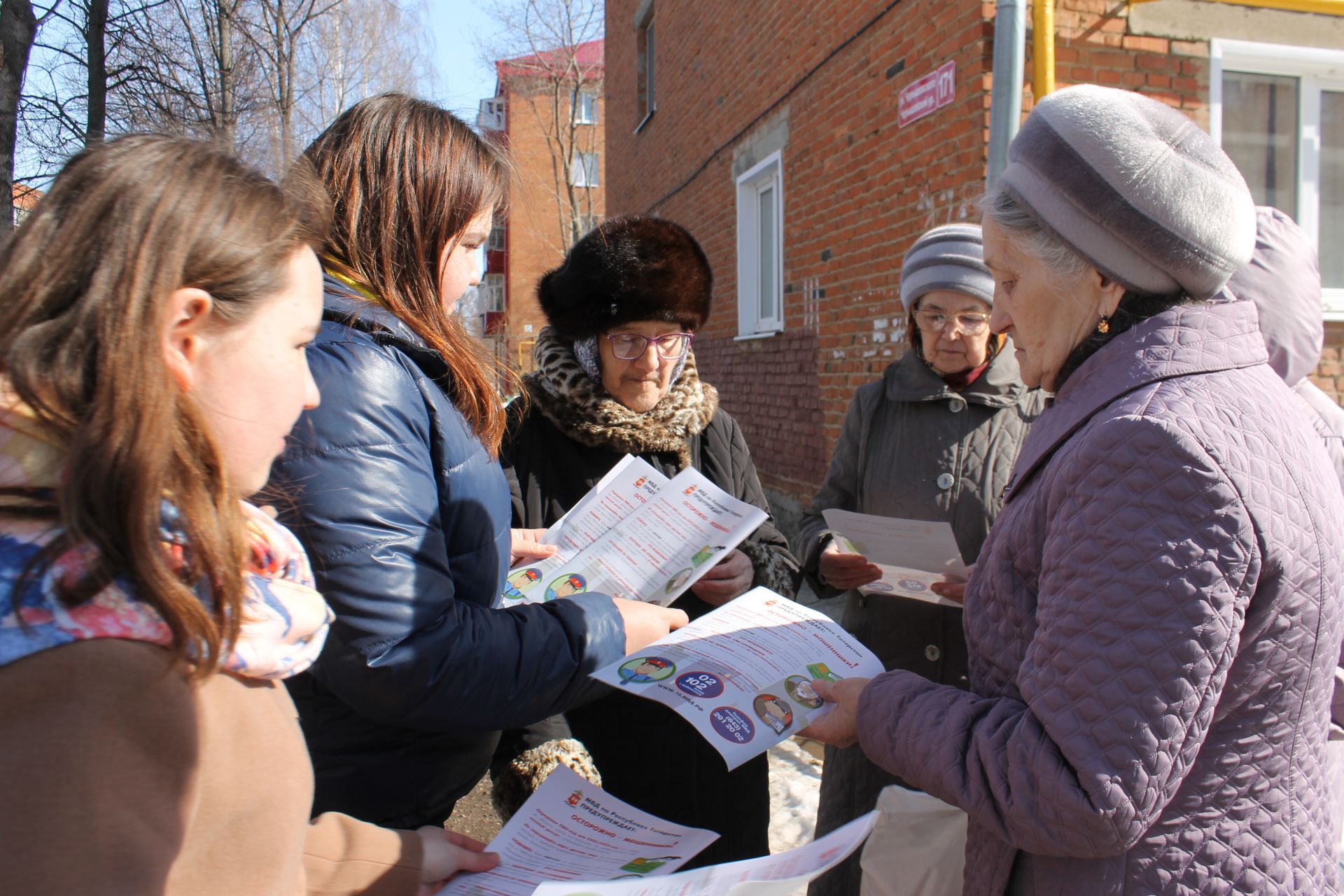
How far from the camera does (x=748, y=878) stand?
3.48ft

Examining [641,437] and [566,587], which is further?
[641,437]

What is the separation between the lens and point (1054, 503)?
1.23 metres

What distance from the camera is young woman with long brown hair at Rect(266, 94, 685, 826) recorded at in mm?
1224

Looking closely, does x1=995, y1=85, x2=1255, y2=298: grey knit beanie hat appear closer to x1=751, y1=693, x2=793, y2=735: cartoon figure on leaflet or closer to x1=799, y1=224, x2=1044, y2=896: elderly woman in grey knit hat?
x1=751, y1=693, x2=793, y2=735: cartoon figure on leaflet

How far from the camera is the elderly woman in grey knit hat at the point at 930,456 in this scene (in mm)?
2477

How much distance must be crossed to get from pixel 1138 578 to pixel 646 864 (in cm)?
79

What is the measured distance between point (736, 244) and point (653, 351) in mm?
6678

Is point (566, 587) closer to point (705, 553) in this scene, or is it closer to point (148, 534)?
point (705, 553)

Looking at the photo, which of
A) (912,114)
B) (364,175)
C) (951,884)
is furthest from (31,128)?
(951,884)

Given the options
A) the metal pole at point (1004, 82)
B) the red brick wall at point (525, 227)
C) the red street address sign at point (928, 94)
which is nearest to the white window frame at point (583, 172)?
the red brick wall at point (525, 227)

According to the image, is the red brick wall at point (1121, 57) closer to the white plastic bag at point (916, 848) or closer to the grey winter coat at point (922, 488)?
the grey winter coat at point (922, 488)

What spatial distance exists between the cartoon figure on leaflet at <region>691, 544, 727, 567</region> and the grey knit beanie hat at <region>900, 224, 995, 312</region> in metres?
1.24

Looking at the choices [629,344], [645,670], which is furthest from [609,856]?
[629,344]

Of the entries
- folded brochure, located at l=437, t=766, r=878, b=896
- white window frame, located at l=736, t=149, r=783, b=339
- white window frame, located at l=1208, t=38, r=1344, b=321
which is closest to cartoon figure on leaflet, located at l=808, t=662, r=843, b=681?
folded brochure, located at l=437, t=766, r=878, b=896
